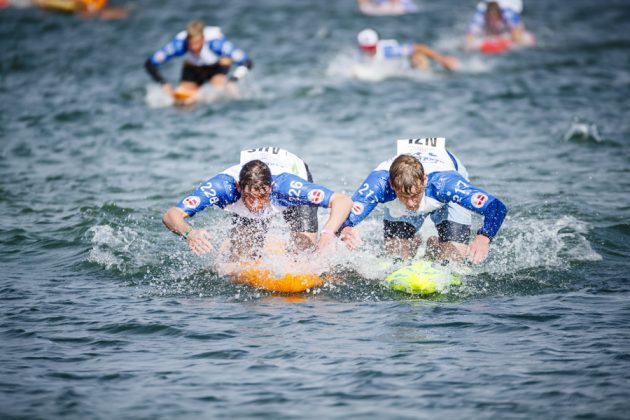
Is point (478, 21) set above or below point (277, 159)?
above

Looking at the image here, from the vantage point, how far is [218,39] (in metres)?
18.0

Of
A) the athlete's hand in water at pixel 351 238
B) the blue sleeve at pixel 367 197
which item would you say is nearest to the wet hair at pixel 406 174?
the blue sleeve at pixel 367 197

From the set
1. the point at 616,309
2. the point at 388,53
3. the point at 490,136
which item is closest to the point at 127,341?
the point at 616,309

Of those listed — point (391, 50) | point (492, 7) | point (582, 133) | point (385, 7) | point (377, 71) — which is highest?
point (385, 7)

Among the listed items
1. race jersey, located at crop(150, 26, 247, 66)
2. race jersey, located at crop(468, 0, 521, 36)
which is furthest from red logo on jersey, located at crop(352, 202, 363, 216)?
race jersey, located at crop(468, 0, 521, 36)

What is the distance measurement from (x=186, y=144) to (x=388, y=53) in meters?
6.10

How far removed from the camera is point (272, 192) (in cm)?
933

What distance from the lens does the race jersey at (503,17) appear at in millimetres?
23469

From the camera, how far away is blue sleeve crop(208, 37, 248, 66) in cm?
1786

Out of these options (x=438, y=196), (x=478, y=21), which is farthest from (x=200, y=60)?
(x=438, y=196)

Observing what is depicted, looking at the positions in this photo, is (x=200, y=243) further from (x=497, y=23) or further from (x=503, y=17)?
(x=503, y=17)

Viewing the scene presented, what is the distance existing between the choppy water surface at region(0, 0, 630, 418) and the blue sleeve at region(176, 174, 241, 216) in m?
0.93

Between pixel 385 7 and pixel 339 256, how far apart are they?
2063 cm

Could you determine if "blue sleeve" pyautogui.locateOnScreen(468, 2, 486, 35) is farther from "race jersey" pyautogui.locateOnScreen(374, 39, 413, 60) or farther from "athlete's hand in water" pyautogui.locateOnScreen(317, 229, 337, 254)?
"athlete's hand in water" pyautogui.locateOnScreen(317, 229, 337, 254)
